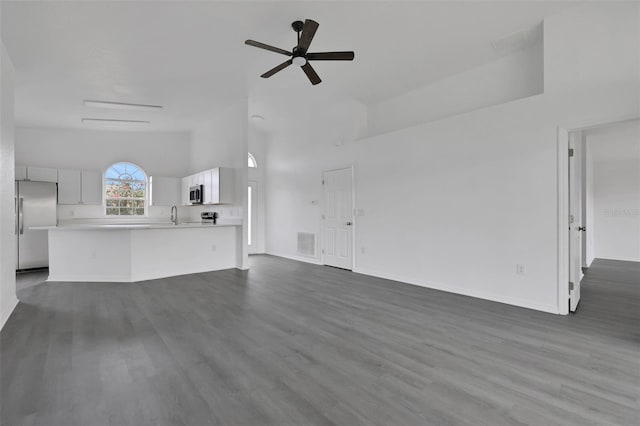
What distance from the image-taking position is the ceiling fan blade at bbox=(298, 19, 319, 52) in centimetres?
280

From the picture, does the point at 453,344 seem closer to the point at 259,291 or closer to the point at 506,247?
the point at 506,247

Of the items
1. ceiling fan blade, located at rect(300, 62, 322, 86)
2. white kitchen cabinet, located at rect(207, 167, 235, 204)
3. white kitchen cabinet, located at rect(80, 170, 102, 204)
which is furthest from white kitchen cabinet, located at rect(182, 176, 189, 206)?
ceiling fan blade, located at rect(300, 62, 322, 86)

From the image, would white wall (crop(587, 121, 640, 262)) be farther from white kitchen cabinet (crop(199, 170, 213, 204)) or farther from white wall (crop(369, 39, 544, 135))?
white kitchen cabinet (crop(199, 170, 213, 204))

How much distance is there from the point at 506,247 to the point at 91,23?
222 inches

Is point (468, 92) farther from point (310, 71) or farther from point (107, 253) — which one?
point (107, 253)

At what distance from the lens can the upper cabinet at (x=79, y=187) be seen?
6786mm

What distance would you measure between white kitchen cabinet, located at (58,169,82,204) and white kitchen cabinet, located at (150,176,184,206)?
1.48 metres

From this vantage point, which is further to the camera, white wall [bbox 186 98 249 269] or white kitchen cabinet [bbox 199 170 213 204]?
white kitchen cabinet [bbox 199 170 213 204]

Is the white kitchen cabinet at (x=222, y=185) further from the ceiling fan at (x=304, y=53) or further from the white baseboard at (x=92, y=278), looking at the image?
the ceiling fan at (x=304, y=53)

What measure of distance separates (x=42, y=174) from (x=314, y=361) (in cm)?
750

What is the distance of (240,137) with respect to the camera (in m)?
6.21

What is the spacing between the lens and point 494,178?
410 centimetres

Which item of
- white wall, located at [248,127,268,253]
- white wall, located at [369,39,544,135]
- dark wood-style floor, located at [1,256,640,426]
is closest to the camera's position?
dark wood-style floor, located at [1,256,640,426]

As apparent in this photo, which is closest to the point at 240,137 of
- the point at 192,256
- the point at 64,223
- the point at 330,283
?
the point at 192,256
